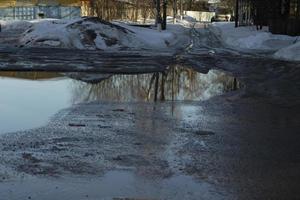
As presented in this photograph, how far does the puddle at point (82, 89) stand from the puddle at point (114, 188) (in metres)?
3.45

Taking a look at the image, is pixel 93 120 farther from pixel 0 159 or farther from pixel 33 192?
pixel 33 192

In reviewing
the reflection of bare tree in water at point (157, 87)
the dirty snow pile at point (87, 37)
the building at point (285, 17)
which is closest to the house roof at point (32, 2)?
Result: the building at point (285, 17)

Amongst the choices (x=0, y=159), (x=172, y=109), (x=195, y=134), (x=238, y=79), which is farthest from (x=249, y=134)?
(x=238, y=79)

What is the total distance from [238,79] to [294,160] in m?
10.9

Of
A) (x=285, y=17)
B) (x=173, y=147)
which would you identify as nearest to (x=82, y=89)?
(x=173, y=147)

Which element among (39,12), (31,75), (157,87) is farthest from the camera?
(39,12)

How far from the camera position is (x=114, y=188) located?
7398 millimetres

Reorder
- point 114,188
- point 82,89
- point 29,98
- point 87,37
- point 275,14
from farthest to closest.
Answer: point 275,14 < point 87,37 < point 82,89 < point 29,98 < point 114,188

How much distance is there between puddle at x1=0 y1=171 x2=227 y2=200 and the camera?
7.05m

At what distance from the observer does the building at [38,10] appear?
224 feet

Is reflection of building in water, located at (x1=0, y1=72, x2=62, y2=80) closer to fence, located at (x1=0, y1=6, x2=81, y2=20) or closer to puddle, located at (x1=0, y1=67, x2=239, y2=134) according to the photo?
puddle, located at (x1=0, y1=67, x2=239, y2=134)

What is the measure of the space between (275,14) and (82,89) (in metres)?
33.6

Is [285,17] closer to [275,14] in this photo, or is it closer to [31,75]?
[275,14]

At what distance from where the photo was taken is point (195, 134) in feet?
35.7
